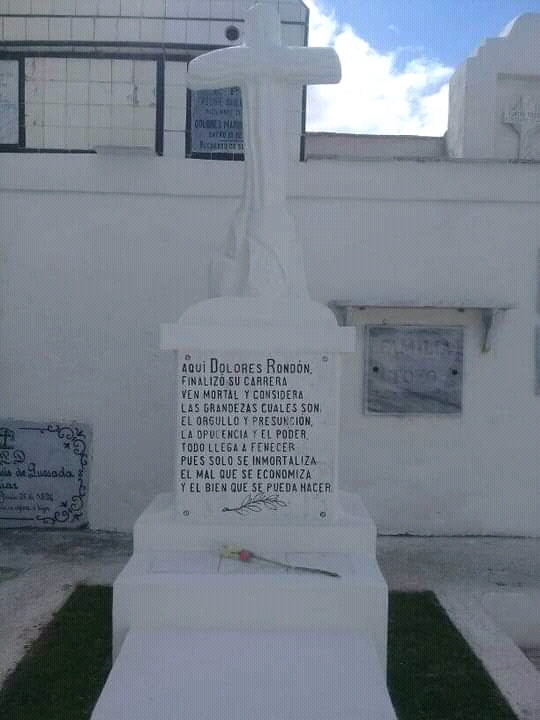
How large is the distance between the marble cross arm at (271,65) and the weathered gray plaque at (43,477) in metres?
3.95

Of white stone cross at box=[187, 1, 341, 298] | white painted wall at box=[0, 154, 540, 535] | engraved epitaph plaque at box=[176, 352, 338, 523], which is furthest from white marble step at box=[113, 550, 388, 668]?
white painted wall at box=[0, 154, 540, 535]

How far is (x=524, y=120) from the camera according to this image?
890cm

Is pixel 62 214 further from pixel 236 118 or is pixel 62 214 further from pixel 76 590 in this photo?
pixel 76 590

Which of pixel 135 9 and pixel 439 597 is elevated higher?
pixel 135 9

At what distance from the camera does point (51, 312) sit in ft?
24.5

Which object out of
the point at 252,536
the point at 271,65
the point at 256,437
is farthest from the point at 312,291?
the point at 252,536

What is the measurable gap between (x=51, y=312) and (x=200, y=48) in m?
3.05

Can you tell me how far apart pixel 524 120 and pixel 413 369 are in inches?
134

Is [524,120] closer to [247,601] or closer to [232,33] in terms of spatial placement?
[232,33]

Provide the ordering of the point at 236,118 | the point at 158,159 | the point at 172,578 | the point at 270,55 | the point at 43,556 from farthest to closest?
the point at 236,118 → the point at 158,159 → the point at 43,556 → the point at 270,55 → the point at 172,578

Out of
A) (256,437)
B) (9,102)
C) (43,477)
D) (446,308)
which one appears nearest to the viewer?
(256,437)

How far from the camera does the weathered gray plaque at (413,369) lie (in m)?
7.43

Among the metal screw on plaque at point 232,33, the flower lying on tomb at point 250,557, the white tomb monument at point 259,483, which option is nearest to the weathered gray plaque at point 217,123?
the metal screw on plaque at point 232,33

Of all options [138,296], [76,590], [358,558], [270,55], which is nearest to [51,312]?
[138,296]
